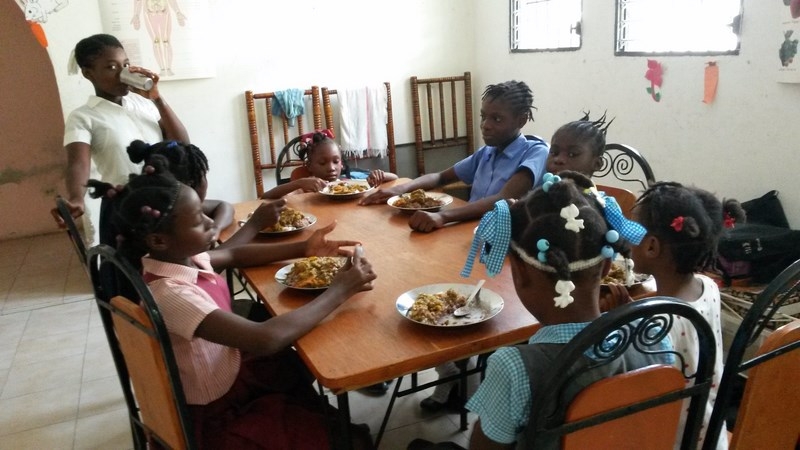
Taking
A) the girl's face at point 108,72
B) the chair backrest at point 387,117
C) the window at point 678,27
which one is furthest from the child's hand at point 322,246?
the chair backrest at point 387,117

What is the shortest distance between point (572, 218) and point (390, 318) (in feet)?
1.62

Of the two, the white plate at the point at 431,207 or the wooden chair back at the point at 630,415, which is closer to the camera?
the wooden chair back at the point at 630,415

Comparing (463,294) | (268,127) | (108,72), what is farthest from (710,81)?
(268,127)

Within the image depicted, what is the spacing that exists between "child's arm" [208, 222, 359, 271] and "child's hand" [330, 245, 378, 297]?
1.01 feet

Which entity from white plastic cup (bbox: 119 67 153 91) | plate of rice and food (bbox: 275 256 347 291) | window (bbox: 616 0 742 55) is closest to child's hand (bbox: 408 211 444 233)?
plate of rice and food (bbox: 275 256 347 291)

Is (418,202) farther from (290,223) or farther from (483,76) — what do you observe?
(483,76)

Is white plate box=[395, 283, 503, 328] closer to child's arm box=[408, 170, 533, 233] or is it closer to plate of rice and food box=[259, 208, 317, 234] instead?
child's arm box=[408, 170, 533, 233]

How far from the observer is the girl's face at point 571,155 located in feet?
6.46

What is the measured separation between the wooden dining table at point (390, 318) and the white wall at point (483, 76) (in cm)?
138

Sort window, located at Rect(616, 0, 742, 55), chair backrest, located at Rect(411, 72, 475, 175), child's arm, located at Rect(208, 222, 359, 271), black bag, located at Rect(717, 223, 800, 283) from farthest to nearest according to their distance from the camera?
1. chair backrest, located at Rect(411, 72, 475, 175)
2. window, located at Rect(616, 0, 742, 55)
3. black bag, located at Rect(717, 223, 800, 283)
4. child's arm, located at Rect(208, 222, 359, 271)

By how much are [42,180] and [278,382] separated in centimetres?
427

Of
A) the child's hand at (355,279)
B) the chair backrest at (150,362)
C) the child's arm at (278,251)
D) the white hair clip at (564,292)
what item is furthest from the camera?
the child's arm at (278,251)

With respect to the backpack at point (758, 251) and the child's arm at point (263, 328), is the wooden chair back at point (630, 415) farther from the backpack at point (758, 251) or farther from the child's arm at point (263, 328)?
the backpack at point (758, 251)

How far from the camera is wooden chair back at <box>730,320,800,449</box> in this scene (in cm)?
101
